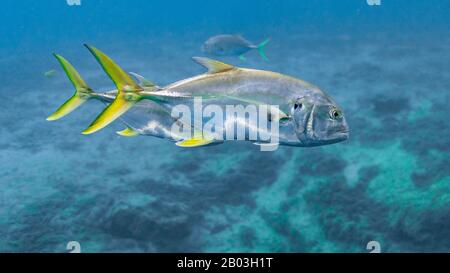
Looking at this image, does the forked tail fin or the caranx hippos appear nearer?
the caranx hippos

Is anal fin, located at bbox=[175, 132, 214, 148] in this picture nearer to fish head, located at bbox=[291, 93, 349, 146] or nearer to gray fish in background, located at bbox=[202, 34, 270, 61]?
fish head, located at bbox=[291, 93, 349, 146]

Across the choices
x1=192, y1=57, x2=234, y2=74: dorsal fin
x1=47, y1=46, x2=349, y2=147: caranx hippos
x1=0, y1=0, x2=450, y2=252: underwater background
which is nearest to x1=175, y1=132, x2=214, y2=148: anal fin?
x1=47, y1=46, x2=349, y2=147: caranx hippos

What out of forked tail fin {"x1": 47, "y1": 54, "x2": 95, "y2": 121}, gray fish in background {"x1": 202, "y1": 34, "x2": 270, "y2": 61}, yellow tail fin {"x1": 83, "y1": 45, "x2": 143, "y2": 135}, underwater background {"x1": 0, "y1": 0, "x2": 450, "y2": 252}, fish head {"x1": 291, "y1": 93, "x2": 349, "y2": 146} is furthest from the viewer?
gray fish in background {"x1": 202, "y1": 34, "x2": 270, "y2": 61}

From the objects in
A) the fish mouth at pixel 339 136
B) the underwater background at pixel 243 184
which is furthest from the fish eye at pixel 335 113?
the underwater background at pixel 243 184

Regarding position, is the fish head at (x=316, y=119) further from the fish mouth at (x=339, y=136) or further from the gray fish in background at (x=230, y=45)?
the gray fish in background at (x=230, y=45)

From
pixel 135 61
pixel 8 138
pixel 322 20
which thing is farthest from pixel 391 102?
pixel 322 20

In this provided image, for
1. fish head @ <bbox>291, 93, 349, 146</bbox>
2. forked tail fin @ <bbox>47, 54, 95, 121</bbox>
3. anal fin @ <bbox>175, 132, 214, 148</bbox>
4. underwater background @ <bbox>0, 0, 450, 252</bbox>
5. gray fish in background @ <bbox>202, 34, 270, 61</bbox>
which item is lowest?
underwater background @ <bbox>0, 0, 450, 252</bbox>

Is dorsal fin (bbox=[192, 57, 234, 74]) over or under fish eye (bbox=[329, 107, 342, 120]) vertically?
over

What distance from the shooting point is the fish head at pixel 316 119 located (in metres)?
2.65

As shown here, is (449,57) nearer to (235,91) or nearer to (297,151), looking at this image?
(297,151)

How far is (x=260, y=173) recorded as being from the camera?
789 centimetres

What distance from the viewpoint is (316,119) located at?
8.71ft

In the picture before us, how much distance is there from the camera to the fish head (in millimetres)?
2650

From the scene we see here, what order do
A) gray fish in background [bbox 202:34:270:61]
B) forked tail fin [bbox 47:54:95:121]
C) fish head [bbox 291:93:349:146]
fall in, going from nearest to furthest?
1. fish head [bbox 291:93:349:146]
2. forked tail fin [bbox 47:54:95:121]
3. gray fish in background [bbox 202:34:270:61]
